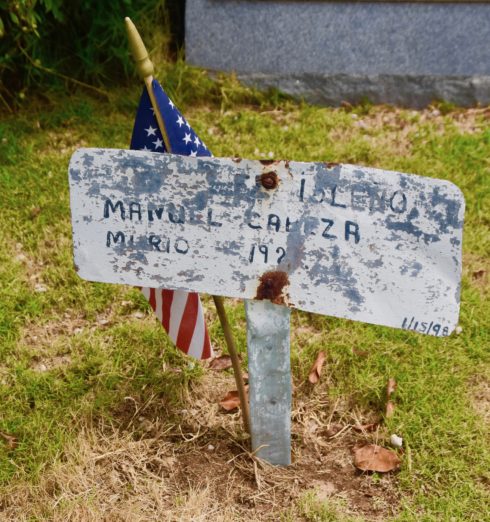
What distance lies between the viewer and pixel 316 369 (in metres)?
2.54

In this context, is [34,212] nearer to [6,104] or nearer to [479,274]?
[6,104]

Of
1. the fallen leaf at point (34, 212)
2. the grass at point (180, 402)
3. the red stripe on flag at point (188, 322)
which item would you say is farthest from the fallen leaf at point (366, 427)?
the fallen leaf at point (34, 212)

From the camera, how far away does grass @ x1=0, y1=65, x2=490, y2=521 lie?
210 cm

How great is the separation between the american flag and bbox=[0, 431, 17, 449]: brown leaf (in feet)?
2.26

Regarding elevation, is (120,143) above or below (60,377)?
above

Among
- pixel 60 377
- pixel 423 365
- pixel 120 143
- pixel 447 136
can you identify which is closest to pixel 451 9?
pixel 447 136

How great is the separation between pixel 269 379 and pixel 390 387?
0.68 metres

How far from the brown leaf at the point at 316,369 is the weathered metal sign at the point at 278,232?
81 centimetres

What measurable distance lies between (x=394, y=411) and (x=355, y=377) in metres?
0.20

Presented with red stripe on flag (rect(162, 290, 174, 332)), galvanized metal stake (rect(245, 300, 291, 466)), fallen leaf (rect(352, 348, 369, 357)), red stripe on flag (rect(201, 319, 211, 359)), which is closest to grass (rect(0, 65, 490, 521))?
fallen leaf (rect(352, 348, 369, 357))

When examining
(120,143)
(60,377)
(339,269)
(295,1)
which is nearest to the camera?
(339,269)

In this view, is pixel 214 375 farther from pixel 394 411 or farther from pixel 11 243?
pixel 11 243

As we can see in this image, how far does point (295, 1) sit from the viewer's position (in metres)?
4.21

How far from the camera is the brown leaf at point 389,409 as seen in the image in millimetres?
2359
